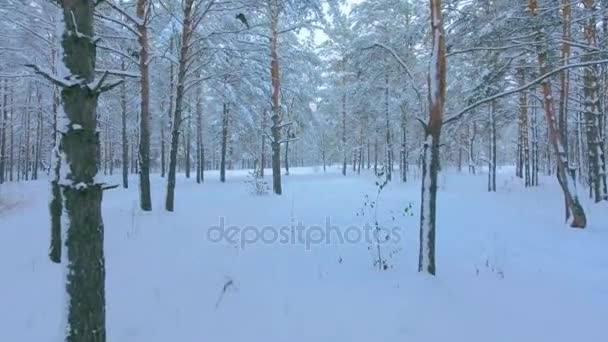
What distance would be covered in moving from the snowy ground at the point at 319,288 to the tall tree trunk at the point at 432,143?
455 mm

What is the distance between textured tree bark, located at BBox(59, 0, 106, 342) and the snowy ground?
3.04ft

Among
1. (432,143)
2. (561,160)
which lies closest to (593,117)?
(561,160)

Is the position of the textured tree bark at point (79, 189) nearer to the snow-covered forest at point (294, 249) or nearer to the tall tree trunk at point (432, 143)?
the snow-covered forest at point (294, 249)

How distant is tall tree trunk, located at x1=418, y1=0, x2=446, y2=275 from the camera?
5488 millimetres

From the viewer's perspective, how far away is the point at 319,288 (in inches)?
203

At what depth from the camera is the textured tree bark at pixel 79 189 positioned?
297 centimetres

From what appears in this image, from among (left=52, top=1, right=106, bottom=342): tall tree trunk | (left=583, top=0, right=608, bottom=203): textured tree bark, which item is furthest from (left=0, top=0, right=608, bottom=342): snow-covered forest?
(left=583, top=0, right=608, bottom=203): textured tree bark

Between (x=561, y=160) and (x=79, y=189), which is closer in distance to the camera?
(x=79, y=189)

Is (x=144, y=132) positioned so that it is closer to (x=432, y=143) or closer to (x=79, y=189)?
(x=432, y=143)

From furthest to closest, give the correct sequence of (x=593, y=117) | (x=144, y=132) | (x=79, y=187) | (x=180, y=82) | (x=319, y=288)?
(x=593, y=117) < (x=180, y=82) < (x=144, y=132) < (x=319, y=288) < (x=79, y=187)

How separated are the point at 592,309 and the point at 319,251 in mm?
3896

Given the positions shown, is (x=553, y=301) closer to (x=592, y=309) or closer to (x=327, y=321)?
(x=592, y=309)

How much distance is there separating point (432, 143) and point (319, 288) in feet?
8.04

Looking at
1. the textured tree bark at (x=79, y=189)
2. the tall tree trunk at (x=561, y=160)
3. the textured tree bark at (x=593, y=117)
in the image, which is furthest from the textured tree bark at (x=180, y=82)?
the textured tree bark at (x=593, y=117)
